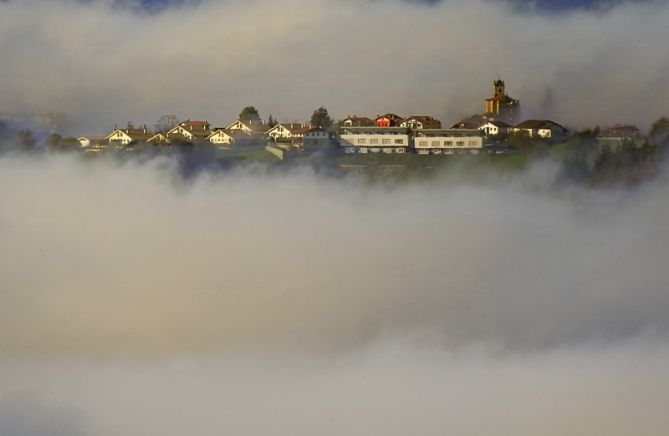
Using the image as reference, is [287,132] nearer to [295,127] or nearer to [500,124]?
[295,127]

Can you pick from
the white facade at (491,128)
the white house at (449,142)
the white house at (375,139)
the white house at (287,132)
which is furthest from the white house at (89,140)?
the white facade at (491,128)

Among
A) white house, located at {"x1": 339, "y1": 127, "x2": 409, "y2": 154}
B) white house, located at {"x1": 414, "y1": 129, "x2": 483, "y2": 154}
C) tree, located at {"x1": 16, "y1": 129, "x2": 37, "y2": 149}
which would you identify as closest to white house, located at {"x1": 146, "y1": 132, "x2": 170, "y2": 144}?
tree, located at {"x1": 16, "y1": 129, "x2": 37, "y2": 149}

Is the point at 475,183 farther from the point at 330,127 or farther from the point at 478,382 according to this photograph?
the point at 478,382

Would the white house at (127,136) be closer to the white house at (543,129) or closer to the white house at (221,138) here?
the white house at (221,138)

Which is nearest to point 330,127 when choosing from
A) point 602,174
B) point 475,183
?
point 475,183

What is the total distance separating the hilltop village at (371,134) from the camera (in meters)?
10.2

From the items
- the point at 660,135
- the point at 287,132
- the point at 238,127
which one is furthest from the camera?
the point at 238,127

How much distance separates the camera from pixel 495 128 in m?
10.3

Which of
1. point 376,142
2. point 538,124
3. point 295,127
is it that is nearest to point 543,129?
point 538,124

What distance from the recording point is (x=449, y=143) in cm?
1033

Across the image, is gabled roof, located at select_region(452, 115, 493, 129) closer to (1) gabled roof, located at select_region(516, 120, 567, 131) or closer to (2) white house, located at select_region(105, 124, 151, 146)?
(1) gabled roof, located at select_region(516, 120, 567, 131)

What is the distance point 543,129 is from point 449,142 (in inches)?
30.1

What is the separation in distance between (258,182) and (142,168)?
0.97 metres

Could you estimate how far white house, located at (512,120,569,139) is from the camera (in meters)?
10.2
